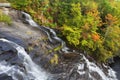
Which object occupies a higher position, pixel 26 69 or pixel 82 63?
pixel 26 69

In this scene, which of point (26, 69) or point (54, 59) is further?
point (54, 59)

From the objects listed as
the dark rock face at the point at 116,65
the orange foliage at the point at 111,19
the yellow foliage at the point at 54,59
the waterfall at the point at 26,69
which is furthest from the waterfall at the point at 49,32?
the orange foliage at the point at 111,19

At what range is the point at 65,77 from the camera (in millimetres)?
20500

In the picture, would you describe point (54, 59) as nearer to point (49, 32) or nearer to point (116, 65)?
point (49, 32)

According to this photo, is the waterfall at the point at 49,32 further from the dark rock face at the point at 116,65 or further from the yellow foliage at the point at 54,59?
the dark rock face at the point at 116,65

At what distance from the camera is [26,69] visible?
64.2ft

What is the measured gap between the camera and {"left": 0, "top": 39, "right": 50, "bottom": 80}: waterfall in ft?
61.2

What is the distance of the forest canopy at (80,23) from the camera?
88.2 ft

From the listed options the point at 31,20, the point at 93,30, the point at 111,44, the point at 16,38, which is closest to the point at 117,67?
the point at 111,44

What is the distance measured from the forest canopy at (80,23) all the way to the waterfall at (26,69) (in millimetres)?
5790

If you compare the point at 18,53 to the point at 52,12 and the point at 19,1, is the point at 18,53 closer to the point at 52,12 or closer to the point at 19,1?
the point at 19,1

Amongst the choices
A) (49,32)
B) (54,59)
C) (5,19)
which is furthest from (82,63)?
(5,19)

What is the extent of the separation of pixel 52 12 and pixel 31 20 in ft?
12.7

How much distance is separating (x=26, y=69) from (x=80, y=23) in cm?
977
